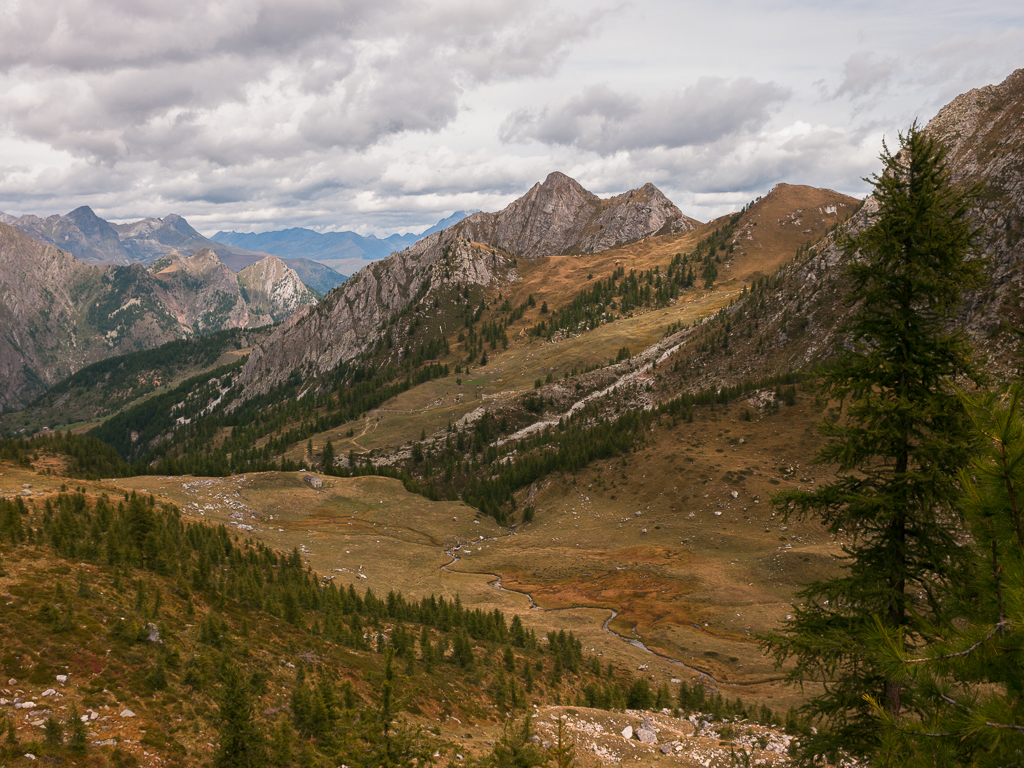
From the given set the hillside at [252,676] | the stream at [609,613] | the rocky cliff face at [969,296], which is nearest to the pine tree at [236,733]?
the hillside at [252,676]

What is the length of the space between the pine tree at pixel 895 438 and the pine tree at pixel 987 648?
642 centimetres

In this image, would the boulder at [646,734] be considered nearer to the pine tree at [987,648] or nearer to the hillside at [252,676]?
the hillside at [252,676]

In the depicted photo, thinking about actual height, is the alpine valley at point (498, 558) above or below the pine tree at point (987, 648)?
below

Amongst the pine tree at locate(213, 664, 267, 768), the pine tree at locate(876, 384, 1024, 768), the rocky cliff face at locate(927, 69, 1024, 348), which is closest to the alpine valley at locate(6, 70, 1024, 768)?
the pine tree at locate(213, 664, 267, 768)

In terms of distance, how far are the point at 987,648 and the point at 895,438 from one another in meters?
8.66

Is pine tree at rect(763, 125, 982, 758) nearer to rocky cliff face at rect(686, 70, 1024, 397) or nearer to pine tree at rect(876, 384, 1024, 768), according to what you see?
pine tree at rect(876, 384, 1024, 768)

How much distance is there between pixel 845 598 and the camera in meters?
14.6

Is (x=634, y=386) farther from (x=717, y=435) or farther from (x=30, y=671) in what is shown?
(x=30, y=671)

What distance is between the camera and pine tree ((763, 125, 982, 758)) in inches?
527

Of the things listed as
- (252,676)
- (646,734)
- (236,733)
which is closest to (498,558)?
(646,734)

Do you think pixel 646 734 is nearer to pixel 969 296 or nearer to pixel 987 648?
pixel 987 648

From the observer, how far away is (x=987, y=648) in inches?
255

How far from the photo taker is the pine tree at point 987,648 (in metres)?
6.09

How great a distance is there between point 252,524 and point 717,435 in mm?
84311
